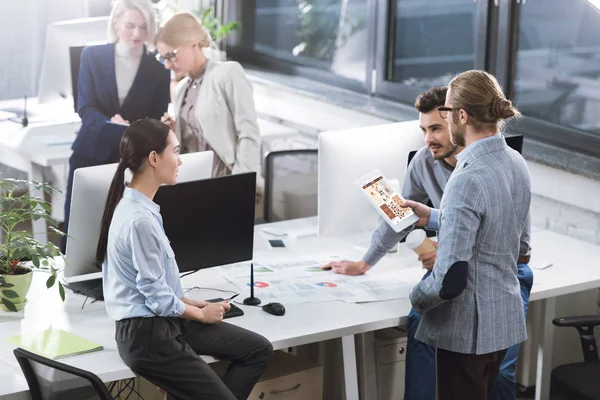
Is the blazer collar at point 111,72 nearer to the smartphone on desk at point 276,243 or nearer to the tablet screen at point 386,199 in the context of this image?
the smartphone on desk at point 276,243

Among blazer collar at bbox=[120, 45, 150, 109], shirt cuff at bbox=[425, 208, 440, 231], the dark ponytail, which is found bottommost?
shirt cuff at bbox=[425, 208, 440, 231]

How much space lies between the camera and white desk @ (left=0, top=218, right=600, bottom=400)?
10.1 ft

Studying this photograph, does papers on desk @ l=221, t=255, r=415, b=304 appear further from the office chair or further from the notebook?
the office chair

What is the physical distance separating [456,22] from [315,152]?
1255 millimetres

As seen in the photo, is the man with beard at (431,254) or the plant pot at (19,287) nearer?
the plant pot at (19,287)

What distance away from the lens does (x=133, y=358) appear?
286cm

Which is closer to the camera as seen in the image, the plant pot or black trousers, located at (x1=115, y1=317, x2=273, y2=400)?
black trousers, located at (x1=115, y1=317, x2=273, y2=400)

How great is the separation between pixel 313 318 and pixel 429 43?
9.38ft

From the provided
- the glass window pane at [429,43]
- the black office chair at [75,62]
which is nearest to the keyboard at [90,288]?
the black office chair at [75,62]

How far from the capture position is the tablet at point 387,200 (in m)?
3.43

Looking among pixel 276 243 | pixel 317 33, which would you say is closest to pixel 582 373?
pixel 276 243

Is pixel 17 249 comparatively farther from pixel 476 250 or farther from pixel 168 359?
pixel 476 250

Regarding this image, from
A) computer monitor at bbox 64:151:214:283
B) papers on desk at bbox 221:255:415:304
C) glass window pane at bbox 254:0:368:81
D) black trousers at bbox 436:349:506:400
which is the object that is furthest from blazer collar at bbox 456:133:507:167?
glass window pane at bbox 254:0:368:81

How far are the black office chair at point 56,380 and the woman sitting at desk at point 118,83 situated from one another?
245 centimetres
